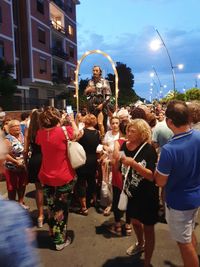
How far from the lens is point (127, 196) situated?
12.3ft

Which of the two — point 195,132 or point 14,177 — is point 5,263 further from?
point 14,177

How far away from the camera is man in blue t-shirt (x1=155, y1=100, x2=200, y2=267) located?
2904mm

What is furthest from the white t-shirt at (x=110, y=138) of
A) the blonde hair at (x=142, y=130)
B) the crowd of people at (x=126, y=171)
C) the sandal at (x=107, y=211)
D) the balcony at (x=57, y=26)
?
the balcony at (x=57, y=26)

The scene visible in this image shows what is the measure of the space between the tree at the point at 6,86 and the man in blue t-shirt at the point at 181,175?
65.2ft

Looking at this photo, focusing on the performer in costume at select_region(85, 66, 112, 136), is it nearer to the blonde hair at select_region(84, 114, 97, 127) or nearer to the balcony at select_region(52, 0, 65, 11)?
the blonde hair at select_region(84, 114, 97, 127)

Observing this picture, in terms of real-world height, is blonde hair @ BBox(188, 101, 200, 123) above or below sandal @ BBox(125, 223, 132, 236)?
above

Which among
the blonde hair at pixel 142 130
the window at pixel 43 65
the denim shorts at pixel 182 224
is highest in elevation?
the window at pixel 43 65

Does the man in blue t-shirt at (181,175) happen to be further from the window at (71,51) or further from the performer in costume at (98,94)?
the window at (71,51)

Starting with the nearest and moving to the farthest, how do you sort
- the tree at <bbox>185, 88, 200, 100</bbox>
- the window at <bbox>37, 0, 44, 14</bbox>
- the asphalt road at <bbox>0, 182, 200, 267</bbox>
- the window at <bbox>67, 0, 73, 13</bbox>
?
the asphalt road at <bbox>0, 182, 200, 267</bbox> → the tree at <bbox>185, 88, 200, 100</bbox> → the window at <bbox>37, 0, 44, 14</bbox> → the window at <bbox>67, 0, 73, 13</bbox>

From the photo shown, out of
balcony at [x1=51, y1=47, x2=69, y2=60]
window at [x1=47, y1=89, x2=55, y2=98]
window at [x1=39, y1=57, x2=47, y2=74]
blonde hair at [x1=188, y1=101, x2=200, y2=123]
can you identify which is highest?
balcony at [x1=51, y1=47, x2=69, y2=60]

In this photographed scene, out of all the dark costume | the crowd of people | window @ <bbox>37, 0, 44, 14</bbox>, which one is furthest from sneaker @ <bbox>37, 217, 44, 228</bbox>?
window @ <bbox>37, 0, 44, 14</bbox>

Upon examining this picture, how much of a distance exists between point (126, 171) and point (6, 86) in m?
19.2

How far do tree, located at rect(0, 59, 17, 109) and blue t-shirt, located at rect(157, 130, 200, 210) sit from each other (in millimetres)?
19913

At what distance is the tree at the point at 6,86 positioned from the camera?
70.1 ft
